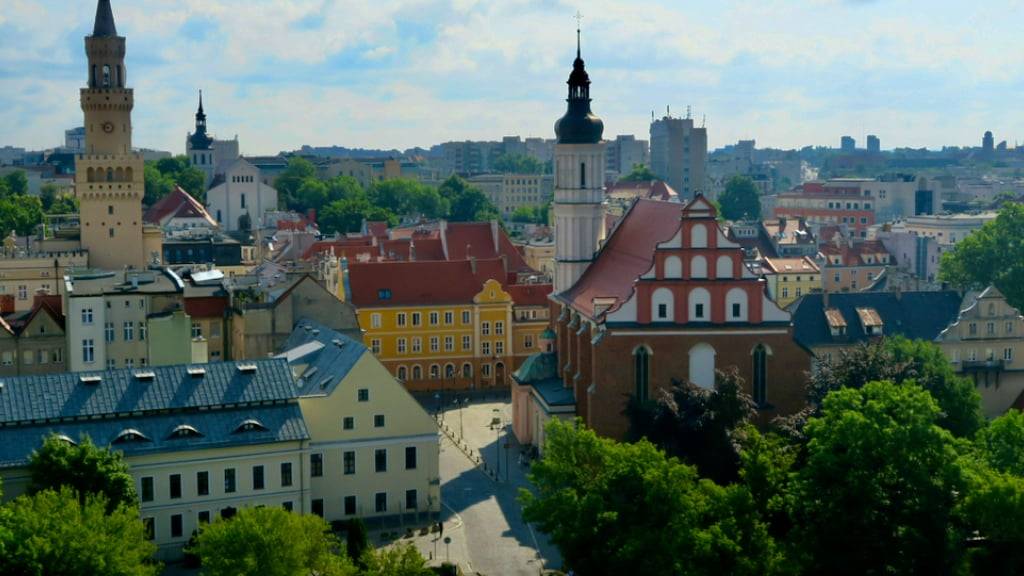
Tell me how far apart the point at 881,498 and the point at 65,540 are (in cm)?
2807

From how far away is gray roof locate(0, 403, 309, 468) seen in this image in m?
53.7

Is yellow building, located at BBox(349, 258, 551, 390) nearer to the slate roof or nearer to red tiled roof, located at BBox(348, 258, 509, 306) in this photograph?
red tiled roof, located at BBox(348, 258, 509, 306)

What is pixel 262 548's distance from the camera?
1775 inches

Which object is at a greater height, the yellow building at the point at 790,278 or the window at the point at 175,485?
the yellow building at the point at 790,278

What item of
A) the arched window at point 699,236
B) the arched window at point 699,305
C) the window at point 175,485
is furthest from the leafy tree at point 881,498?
the window at point 175,485

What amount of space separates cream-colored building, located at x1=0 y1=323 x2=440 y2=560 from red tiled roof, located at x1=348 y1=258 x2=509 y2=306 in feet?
92.5

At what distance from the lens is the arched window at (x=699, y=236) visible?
6731 centimetres

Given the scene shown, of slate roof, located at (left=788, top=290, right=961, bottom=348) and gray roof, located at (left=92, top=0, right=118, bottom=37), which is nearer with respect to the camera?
slate roof, located at (left=788, top=290, right=961, bottom=348)

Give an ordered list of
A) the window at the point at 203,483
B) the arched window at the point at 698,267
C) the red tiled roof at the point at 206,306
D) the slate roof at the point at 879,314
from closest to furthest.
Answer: the window at the point at 203,483 < the arched window at the point at 698,267 < the red tiled roof at the point at 206,306 < the slate roof at the point at 879,314

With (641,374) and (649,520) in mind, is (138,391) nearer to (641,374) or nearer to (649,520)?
(649,520)

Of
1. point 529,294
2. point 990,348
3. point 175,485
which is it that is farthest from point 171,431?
point 990,348

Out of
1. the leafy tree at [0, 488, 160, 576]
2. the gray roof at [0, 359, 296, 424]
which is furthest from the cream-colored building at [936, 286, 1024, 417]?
the leafy tree at [0, 488, 160, 576]

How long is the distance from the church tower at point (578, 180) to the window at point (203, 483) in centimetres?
2995

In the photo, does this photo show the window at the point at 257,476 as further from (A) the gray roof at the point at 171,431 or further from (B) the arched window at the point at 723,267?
(B) the arched window at the point at 723,267
